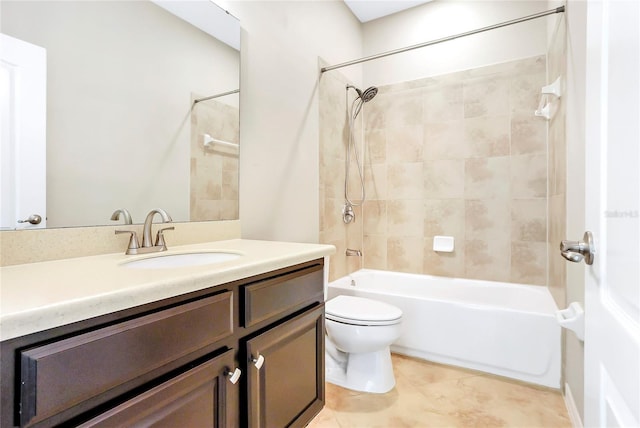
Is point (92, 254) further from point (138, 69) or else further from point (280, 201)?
point (280, 201)

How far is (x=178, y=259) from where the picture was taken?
1.25 meters

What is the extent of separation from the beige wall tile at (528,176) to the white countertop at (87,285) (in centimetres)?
209

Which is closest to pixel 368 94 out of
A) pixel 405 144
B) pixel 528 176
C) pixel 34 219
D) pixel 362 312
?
pixel 405 144

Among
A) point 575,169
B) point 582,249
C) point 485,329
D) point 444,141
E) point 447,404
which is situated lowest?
point 447,404

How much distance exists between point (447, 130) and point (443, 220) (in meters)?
0.75

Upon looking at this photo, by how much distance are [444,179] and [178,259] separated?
221 centimetres

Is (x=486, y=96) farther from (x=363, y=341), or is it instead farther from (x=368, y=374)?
(x=368, y=374)

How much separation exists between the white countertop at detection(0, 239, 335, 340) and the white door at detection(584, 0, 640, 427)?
2.72ft

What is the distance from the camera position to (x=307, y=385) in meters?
1.25

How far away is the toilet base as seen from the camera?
183cm

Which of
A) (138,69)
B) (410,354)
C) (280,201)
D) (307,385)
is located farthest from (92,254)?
(410,354)

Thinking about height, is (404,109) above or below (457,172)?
above

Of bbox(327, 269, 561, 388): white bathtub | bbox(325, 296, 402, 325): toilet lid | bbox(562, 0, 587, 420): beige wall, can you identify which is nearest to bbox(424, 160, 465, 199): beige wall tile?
bbox(327, 269, 561, 388): white bathtub

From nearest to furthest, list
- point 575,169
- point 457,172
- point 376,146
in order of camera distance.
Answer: point 575,169, point 457,172, point 376,146
